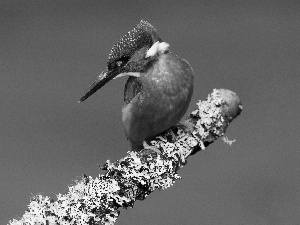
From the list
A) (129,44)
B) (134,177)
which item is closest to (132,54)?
(129,44)

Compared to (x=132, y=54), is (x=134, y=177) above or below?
below

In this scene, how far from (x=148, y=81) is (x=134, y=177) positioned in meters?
0.20

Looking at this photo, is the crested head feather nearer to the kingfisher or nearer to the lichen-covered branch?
the kingfisher

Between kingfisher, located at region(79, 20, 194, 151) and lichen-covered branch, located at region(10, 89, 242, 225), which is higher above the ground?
kingfisher, located at region(79, 20, 194, 151)

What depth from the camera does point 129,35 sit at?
3.71 ft

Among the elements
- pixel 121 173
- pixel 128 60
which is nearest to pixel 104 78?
pixel 128 60

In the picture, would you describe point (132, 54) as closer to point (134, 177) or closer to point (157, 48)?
point (157, 48)

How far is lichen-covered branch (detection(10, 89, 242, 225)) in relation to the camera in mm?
1010

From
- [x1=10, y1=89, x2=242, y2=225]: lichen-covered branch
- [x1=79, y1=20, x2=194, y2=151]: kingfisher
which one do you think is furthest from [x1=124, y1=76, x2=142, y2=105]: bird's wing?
[x1=10, y1=89, x2=242, y2=225]: lichen-covered branch

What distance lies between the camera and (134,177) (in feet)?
3.56

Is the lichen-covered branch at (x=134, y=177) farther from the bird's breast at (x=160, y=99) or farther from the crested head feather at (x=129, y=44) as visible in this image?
the crested head feather at (x=129, y=44)

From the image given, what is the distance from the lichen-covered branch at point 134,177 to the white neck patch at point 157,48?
0.18 m

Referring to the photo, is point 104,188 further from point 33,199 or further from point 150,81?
point 150,81

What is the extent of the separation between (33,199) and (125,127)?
0.30m
